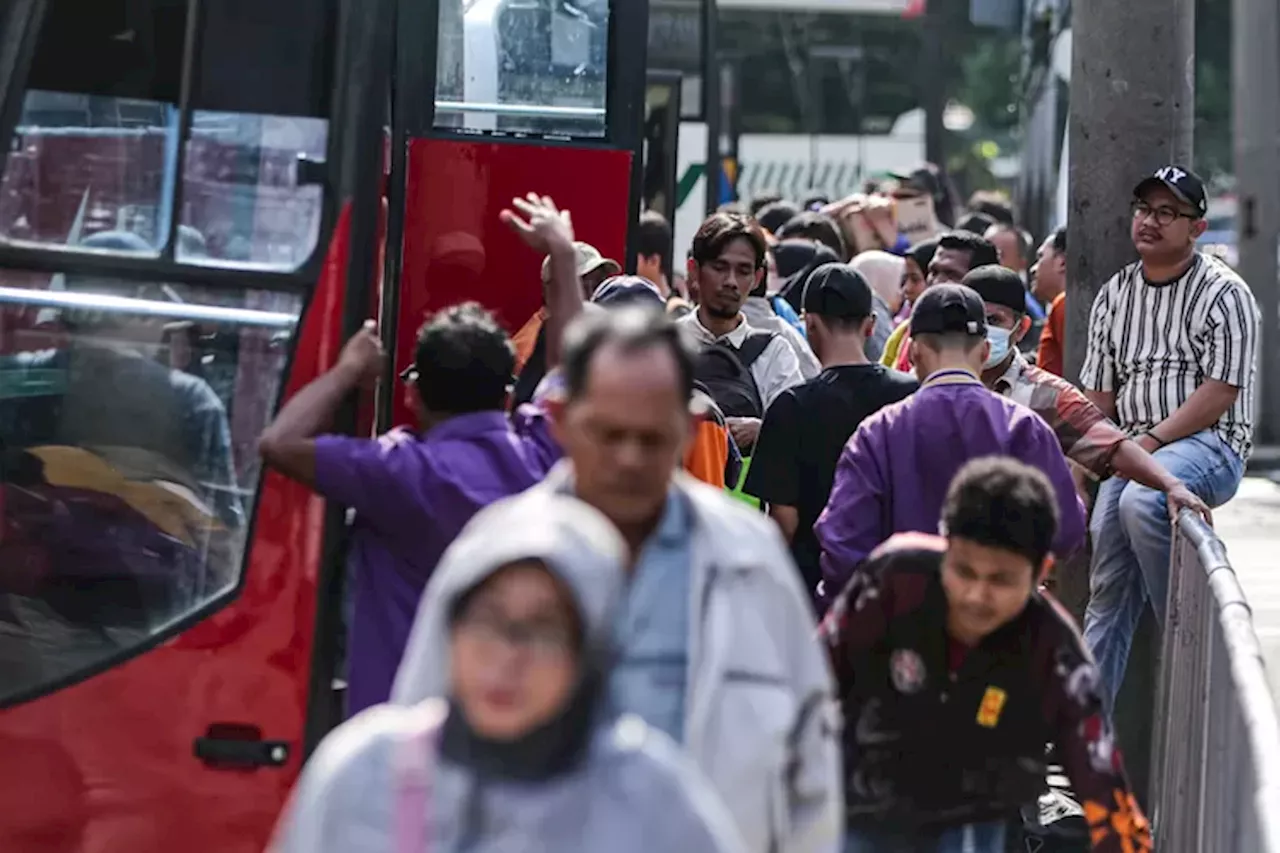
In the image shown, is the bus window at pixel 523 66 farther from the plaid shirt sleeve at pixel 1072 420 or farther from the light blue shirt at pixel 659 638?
the light blue shirt at pixel 659 638

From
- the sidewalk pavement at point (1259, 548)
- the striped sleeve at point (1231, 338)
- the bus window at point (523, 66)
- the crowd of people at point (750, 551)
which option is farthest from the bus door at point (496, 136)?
the sidewalk pavement at point (1259, 548)

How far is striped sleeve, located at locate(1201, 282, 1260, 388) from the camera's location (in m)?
8.12

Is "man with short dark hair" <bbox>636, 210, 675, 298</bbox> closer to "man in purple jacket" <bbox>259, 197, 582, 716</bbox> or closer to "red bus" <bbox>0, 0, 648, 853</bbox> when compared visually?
"red bus" <bbox>0, 0, 648, 853</bbox>

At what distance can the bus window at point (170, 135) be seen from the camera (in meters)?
5.57

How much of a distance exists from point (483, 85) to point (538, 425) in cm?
174

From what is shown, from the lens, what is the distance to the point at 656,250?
430 inches

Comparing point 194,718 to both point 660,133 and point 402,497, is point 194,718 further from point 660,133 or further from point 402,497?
point 660,133

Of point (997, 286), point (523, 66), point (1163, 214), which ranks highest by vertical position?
point (523, 66)

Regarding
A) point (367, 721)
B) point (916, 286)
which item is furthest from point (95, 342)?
point (916, 286)

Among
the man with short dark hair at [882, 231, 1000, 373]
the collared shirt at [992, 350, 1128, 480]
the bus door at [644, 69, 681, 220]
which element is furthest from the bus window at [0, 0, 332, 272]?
the bus door at [644, 69, 681, 220]

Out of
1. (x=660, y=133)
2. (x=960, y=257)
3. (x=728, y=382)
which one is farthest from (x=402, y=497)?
(x=660, y=133)

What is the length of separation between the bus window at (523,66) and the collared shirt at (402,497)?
1.81 meters

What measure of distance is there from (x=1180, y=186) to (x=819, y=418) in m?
2.00

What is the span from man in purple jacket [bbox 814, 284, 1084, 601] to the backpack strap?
1980 mm
